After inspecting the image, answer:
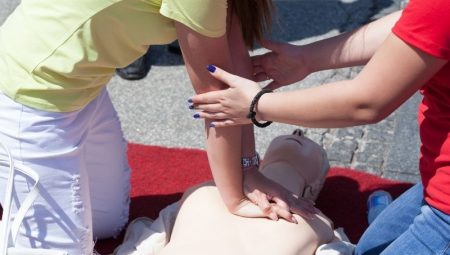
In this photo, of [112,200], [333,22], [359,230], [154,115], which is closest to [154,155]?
[154,115]

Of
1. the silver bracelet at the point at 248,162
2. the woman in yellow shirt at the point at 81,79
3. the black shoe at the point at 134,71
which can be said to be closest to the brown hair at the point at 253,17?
the woman in yellow shirt at the point at 81,79

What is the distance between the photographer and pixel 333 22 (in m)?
4.20

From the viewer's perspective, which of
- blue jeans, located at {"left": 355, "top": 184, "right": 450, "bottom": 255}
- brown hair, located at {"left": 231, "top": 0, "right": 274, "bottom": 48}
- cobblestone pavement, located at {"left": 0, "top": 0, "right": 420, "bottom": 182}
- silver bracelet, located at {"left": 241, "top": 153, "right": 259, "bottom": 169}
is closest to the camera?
blue jeans, located at {"left": 355, "top": 184, "right": 450, "bottom": 255}

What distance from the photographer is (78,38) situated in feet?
6.23

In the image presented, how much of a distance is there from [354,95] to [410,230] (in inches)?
17.3

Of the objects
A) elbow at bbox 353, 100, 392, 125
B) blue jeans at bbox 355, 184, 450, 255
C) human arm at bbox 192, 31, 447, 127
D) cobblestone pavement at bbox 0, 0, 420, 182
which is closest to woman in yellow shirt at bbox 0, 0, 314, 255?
human arm at bbox 192, 31, 447, 127

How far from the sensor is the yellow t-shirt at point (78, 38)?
1838mm

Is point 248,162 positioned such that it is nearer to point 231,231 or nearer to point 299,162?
point 231,231

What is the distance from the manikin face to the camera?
8.40 ft

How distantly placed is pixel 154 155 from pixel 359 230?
2.86 ft

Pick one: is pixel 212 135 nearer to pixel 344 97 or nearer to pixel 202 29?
pixel 202 29

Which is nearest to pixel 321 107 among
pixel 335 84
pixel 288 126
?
pixel 335 84

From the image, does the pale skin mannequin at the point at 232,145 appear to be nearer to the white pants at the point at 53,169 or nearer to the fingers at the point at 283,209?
the fingers at the point at 283,209

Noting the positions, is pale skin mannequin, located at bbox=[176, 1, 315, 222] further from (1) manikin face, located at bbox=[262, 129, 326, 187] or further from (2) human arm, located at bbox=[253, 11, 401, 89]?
(1) manikin face, located at bbox=[262, 129, 326, 187]
